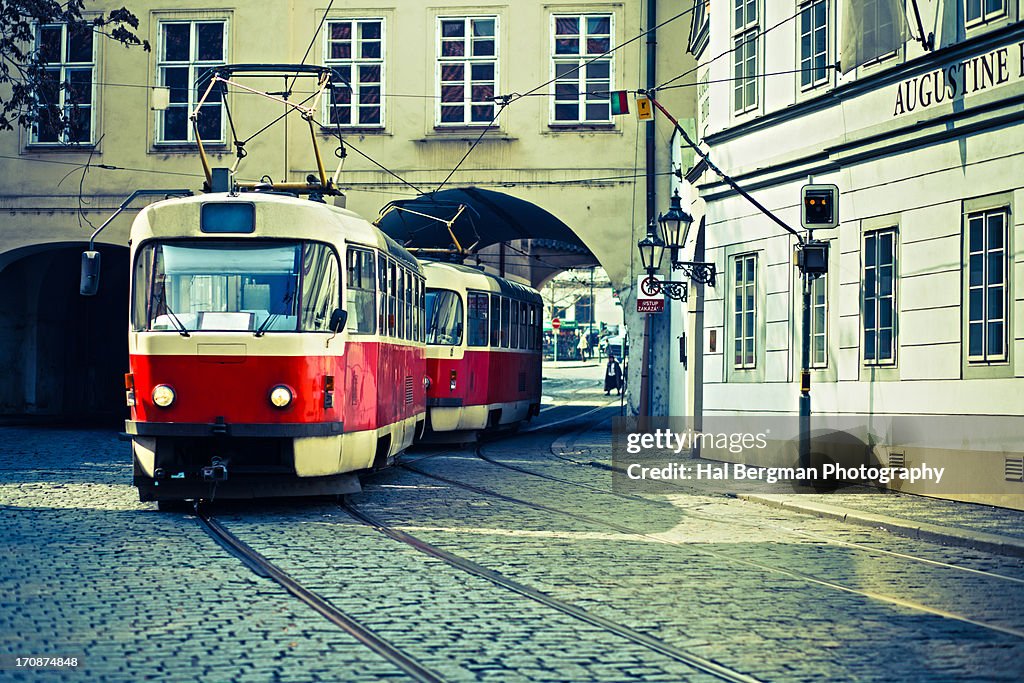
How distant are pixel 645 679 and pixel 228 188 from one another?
30.4ft

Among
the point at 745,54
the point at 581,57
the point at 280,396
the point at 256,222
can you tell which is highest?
the point at 581,57

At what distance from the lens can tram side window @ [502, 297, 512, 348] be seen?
28.5 meters

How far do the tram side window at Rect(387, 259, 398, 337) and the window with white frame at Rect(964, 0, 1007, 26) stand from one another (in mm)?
6929

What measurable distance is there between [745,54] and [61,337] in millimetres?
20671

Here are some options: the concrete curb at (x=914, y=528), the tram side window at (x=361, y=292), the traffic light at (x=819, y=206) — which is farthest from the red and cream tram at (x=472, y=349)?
the concrete curb at (x=914, y=528)

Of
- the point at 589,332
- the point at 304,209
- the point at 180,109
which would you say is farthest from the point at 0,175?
the point at 589,332

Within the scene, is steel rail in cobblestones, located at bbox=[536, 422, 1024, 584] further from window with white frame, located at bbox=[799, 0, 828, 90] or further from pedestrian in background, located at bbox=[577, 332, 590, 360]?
pedestrian in background, located at bbox=[577, 332, 590, 360]

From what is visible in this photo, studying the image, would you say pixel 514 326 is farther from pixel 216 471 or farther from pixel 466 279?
pixel 216 471

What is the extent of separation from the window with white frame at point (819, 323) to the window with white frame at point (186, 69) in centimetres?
1557

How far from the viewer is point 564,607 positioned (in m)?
A: 8.75

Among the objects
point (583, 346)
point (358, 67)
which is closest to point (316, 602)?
point (358, 67)

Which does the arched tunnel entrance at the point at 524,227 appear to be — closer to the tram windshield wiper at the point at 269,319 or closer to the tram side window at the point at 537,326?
the tram side window at the point at 537,326

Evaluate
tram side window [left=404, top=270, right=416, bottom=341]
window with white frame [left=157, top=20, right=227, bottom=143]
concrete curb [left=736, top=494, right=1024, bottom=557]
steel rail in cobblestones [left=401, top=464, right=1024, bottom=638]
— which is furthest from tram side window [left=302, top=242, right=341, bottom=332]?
window with white frame [left=157, top=20, right=227, bottom=143]

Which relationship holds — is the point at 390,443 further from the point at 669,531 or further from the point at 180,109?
the point at 180,109
